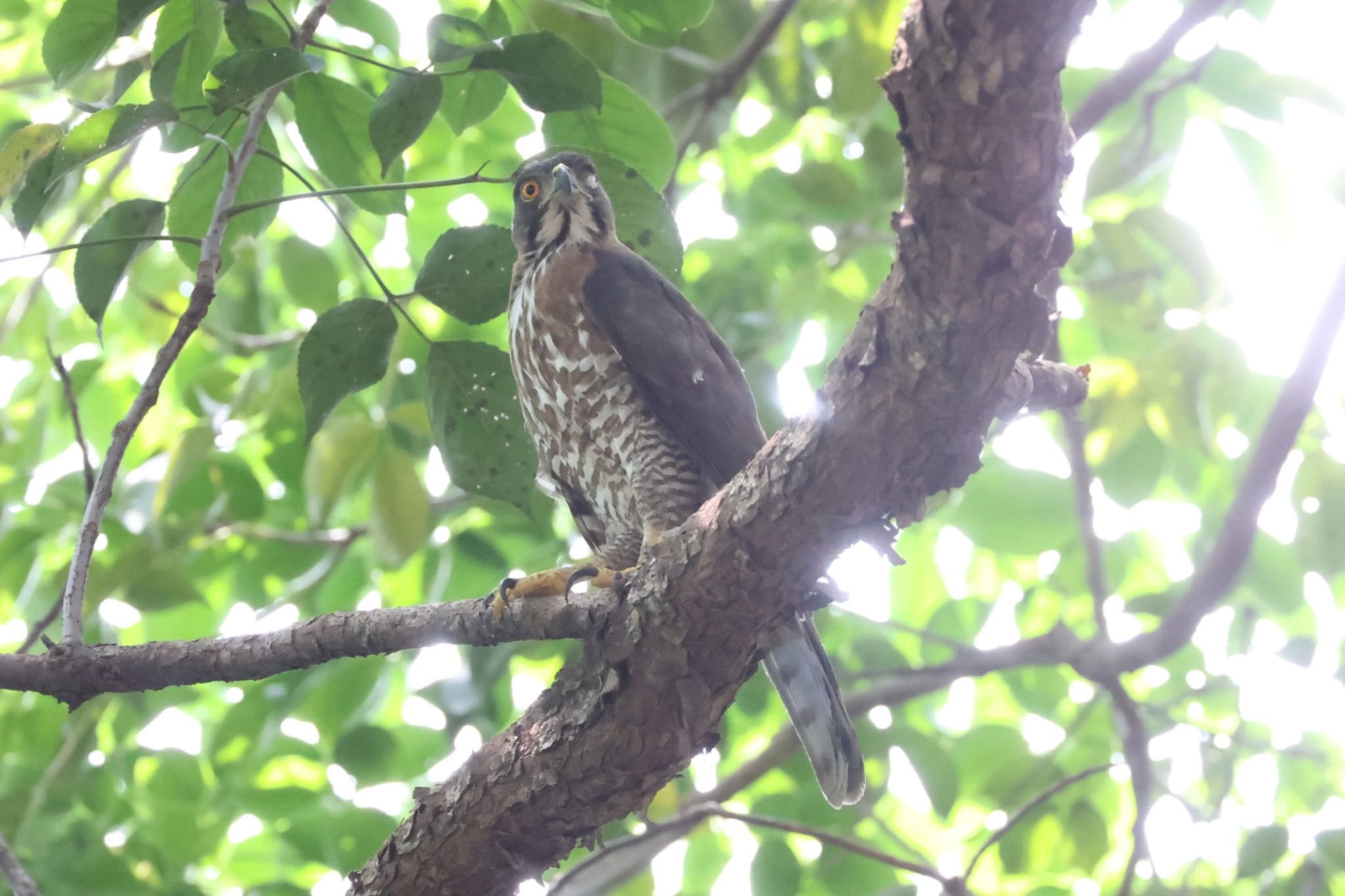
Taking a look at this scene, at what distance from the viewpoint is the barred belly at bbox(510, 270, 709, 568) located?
3.24 metres

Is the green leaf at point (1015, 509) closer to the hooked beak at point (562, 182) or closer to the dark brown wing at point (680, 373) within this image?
the dark brown wing at point (680, 373)

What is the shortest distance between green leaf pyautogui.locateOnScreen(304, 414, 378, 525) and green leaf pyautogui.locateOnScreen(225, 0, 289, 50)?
1485 mm

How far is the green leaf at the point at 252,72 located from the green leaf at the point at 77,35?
434mm

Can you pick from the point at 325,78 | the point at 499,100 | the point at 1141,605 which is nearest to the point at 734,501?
the point at 499,100

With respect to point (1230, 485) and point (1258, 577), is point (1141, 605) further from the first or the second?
point (1230, 485)

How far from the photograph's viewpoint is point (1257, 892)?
4332 mm

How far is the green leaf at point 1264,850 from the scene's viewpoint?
152 inches

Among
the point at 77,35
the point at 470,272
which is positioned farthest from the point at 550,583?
the point at 77,35

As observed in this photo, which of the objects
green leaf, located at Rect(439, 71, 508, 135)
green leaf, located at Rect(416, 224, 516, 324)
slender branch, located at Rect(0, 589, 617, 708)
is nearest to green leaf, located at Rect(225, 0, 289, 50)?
green leaf, located at Rect(439, 71, 508, 135)

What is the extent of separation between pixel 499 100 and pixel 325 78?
17.1 inches

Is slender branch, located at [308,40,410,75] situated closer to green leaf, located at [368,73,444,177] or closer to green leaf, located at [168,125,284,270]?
green leaf, located at [368,73,444,177]

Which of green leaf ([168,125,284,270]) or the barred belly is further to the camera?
the barred belly

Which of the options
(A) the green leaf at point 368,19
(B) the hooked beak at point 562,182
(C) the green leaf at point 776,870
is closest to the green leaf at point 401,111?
(A) the green leaf at point 368,19

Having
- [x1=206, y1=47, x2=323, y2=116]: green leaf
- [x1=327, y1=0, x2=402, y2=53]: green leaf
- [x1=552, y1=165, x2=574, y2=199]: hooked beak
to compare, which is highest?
[x1=327, y1=0, x2=402, y2=53]: green leaf
